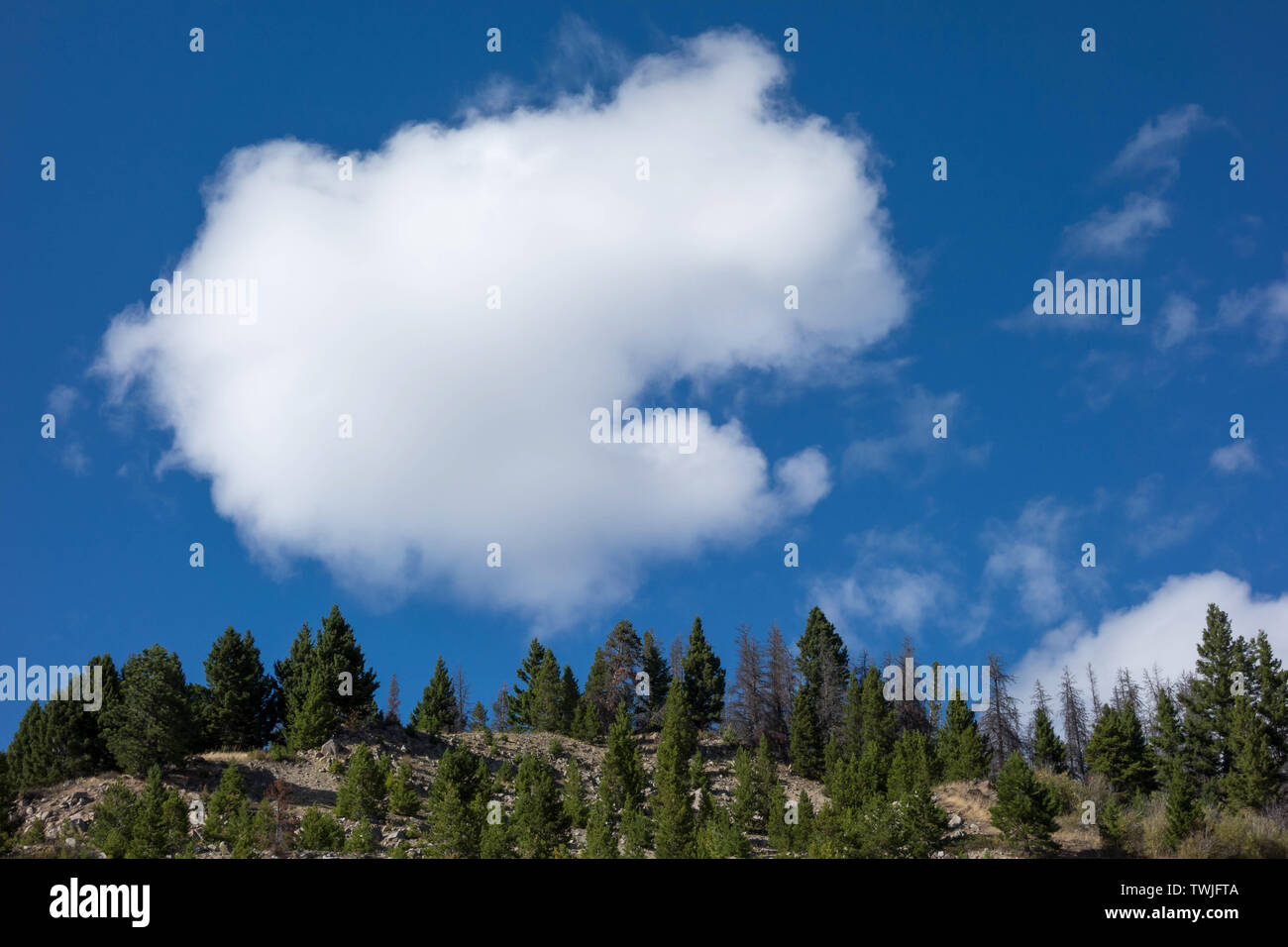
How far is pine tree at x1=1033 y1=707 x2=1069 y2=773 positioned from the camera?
8594cm

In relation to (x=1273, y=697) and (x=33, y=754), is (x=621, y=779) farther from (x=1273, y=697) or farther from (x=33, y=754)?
(x=1273, y=697)

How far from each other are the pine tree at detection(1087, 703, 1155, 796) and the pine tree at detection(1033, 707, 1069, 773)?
6083 mm

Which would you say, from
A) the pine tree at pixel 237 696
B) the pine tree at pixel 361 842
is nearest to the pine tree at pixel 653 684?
the pine tree at pixel 237 696

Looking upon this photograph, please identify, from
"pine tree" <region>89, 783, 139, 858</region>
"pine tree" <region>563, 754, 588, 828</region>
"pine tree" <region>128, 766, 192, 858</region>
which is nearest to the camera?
"pine tree" <region>128, 766, 192, 858</region>

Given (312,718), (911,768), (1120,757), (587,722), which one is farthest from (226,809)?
(1120,757)

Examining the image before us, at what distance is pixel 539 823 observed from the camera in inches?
1934

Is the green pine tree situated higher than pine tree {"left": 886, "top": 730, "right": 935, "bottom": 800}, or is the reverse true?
pine tree {"left": 886, "top": 730, "right": 935, "bottom": 800}

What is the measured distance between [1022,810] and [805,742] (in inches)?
1285

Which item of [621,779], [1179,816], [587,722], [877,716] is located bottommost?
[1179,816]

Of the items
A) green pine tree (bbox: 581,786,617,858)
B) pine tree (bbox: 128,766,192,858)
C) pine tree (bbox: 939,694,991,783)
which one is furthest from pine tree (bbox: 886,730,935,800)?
pine tree (bbox: 128,766,192,858)

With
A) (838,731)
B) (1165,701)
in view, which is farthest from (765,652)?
(1165,701)

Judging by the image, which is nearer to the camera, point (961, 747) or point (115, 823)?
point (115, 823)

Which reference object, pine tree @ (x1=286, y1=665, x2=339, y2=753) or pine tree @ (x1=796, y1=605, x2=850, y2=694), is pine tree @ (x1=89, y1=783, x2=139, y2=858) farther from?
pine tree @ (x1=796, y1=605, x2=850, y2=694)

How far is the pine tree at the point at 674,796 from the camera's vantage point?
162 feet
